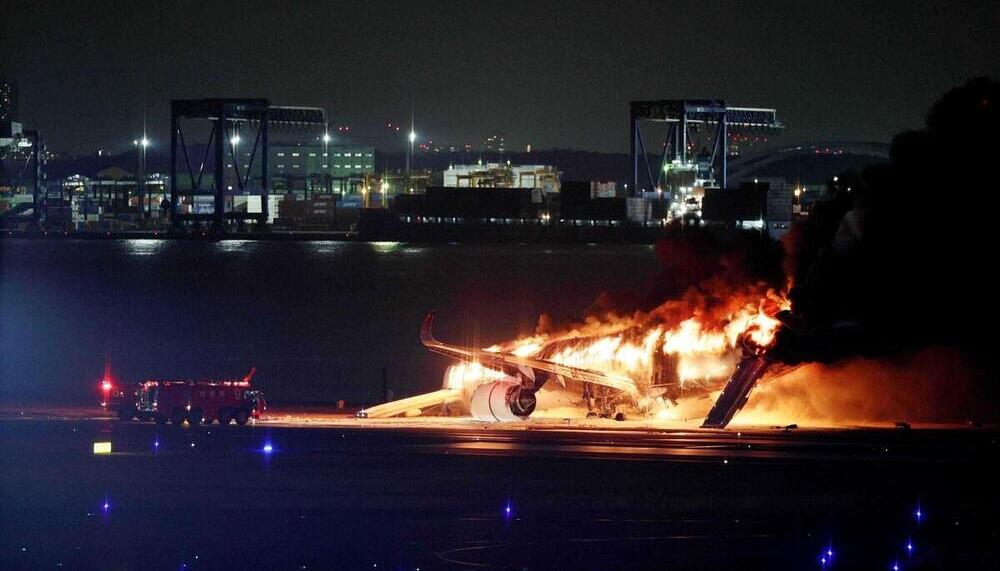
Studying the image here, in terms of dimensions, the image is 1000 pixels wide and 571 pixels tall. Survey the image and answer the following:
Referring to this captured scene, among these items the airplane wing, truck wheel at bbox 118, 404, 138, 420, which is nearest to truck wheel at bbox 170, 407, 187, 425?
truck wheel at bbox 118, 404, 138, 420

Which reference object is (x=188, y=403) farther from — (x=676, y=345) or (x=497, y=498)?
(x=497, y=498)

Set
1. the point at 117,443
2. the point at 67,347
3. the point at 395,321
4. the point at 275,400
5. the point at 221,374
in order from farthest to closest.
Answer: the point at 395,321
the point at 67,347
the point at 221,374
the point at 275,400
the point at 117,443

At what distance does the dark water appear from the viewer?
74.5 metres

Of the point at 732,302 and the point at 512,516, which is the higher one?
the point at 732,302

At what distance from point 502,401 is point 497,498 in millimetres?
16821

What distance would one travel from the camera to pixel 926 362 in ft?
142

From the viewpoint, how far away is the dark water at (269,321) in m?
74.5

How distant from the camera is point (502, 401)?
4491 cm

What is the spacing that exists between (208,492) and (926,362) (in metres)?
23.4

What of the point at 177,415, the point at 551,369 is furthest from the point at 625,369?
the point at 177,415

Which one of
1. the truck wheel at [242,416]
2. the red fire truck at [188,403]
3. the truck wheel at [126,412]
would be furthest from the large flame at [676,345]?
the truck wheel at [126,412]

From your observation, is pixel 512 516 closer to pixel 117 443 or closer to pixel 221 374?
pixel 117 443

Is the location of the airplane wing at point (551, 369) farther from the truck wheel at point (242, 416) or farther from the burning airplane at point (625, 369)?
the truck wheel at point (242, 416)

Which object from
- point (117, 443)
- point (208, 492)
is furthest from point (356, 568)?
point (117, 443)
